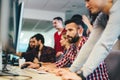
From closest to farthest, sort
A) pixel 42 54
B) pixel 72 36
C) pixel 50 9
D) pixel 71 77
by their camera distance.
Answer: pixel 71 77 → pixel 72 36 → pixel 42 54 → pixel 50 9

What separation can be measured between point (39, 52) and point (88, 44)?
65.4 inches

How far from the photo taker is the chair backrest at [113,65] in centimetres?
125

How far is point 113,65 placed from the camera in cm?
127

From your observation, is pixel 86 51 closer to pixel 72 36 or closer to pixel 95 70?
pixel 95 70

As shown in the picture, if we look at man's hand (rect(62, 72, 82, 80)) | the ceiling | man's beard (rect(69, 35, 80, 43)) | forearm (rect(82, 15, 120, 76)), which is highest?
the ceiling

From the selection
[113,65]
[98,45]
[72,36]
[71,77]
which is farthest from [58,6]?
[71,77]

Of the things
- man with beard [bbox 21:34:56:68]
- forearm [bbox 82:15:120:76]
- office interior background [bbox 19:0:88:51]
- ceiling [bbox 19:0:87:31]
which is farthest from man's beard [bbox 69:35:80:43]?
office interior background [bbox 19:0:88:51]

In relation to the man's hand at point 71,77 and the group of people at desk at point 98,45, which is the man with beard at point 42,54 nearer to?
the group of people at desk at point 98,45

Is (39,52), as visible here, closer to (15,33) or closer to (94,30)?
(15,33)

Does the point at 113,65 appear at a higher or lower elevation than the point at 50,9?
lower

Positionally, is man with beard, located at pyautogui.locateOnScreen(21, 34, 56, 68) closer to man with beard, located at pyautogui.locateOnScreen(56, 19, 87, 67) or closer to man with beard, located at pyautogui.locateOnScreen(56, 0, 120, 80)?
man with beard, located at pyautogui.locateOnScreen(56, 19, 87, 67)

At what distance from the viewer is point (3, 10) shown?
105 cm

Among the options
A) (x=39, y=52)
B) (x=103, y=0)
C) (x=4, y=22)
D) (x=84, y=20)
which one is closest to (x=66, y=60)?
(x=84, y=20)

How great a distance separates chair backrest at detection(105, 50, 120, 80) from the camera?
1249 millimetres
